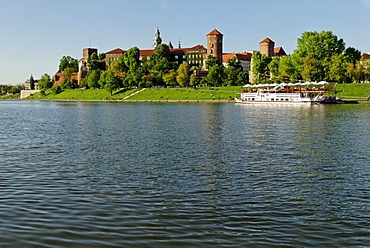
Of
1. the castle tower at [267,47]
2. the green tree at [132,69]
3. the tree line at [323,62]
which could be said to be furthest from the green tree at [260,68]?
the castle tower at [267,47]

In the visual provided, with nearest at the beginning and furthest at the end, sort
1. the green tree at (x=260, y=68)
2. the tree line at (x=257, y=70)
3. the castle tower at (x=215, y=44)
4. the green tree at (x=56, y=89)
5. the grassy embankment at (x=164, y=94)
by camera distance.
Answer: the tree line at (x=257, y=70) < the grassy embankment at (x=164, y=94) < the green tree at (x=260, y=68) < the green tree at (x=56, y=89) < the castle tower at (x=215, y=44)

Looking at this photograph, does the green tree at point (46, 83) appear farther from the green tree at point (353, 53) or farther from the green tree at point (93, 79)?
the green tree at point (353, 53)

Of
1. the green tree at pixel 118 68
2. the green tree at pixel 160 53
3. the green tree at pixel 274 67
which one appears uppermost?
the green tree at pixel 160 53

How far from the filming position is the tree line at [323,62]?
110375mm

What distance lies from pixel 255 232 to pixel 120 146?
1756 cm

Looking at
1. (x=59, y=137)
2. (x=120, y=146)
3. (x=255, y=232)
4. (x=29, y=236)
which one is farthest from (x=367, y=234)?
(x=59, y=137)

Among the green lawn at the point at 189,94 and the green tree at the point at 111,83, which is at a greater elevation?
the green tree at the point at 111,83

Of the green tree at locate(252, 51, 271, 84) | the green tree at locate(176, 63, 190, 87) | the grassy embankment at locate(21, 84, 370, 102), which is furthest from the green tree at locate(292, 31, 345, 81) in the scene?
the green tree at locate(176, 63, 190, 87)

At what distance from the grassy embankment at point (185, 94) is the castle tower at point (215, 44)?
47341 mm

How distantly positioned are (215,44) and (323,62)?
239 feet

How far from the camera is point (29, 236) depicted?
1089 centimetres

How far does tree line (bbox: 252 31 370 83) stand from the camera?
362 ft

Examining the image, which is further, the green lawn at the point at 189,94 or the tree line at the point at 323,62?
the green lawn at the point at 189,94

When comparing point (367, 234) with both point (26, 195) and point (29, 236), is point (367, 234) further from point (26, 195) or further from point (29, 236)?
point (26, 195)
